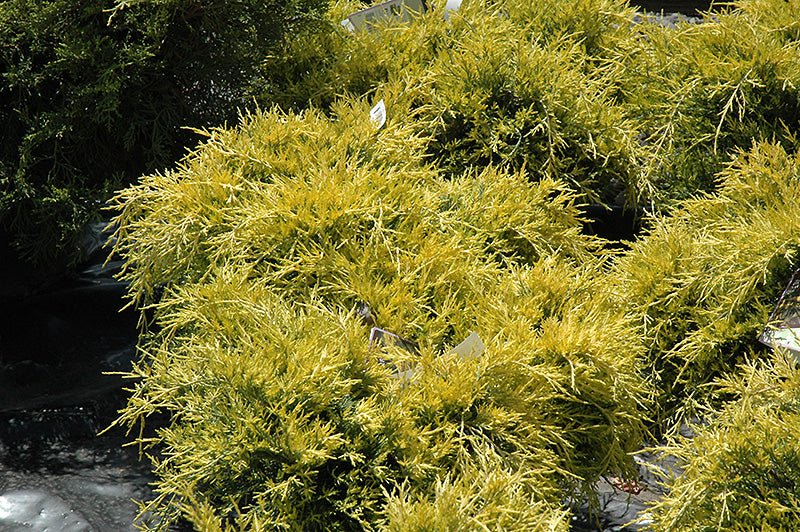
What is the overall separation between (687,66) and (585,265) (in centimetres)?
102

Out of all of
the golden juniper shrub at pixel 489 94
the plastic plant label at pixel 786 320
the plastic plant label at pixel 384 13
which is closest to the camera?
the plastic plant label at pixel 786 320

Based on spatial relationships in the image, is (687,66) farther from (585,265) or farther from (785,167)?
(585,265)

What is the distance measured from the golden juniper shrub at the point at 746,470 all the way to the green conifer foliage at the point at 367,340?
24 centimetres

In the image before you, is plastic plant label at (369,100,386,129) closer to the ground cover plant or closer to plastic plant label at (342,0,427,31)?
the ground cover plant

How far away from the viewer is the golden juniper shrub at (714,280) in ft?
7.37

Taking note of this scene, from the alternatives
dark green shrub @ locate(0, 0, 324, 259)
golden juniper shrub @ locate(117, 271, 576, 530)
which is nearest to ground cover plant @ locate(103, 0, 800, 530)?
golden juniper shrub @ locate(117, 271, 576, 530)

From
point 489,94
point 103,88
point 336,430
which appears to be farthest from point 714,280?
point 103,88

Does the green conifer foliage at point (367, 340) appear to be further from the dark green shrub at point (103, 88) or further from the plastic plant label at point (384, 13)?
the plastic plant label at point (384, 13)

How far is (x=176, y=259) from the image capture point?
91.3 inches

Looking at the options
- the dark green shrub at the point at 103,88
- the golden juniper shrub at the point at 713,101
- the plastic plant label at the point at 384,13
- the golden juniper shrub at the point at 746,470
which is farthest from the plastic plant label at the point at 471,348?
the plastic plant label at the point at 384,13

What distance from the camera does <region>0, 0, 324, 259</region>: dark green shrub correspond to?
2668mm

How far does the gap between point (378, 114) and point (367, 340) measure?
104cm

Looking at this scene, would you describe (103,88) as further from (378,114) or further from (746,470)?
(746,470)

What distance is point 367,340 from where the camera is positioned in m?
1.95
